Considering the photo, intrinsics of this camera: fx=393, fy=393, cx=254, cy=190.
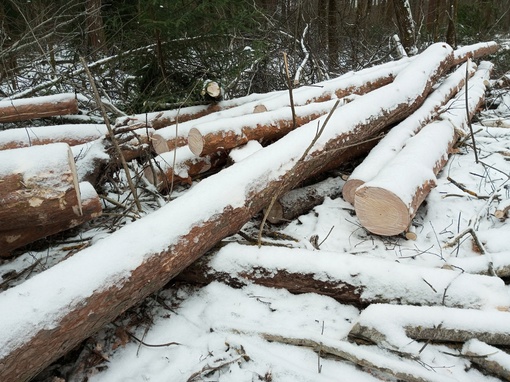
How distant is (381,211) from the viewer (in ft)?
9.37

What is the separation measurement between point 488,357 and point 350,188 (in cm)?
165

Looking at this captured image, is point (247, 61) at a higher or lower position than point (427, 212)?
higher

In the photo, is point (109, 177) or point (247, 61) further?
point (247, 61)

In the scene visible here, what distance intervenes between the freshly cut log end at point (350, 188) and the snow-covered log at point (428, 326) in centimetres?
127

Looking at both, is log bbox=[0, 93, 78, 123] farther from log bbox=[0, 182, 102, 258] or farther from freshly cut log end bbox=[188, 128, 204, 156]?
log bbox=[0, 182, 102, 258]

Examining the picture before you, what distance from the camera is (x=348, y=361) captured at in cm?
204

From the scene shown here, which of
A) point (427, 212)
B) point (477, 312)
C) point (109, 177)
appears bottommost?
point (427, 212)

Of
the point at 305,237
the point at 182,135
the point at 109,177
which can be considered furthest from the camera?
the point at 182,135

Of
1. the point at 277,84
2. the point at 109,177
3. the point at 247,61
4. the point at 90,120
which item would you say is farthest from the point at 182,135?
the point at 277,84

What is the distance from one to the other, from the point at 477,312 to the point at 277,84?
5.96 metres

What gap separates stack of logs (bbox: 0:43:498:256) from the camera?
2.47m

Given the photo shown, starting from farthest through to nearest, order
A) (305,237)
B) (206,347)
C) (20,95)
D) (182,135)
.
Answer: (20,95), (182,135), (305,237), (206,347)

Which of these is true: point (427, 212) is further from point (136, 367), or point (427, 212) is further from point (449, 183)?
point (136, 367)

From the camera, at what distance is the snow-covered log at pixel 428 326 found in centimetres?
200
